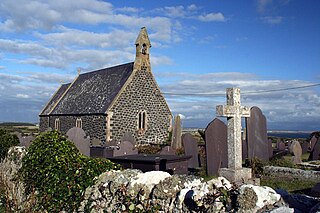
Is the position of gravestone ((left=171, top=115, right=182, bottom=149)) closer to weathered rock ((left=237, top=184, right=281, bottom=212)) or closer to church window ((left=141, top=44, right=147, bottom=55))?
church window ((left=141, top=44, right=147, bottom=55))

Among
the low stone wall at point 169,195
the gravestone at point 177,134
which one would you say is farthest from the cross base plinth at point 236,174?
the gravestone at point 177,134

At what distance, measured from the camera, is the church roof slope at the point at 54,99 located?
105 ft

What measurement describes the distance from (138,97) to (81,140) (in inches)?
432

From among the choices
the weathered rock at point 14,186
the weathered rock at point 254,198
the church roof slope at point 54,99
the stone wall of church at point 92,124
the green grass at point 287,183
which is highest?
the church roof slope at point 54,99

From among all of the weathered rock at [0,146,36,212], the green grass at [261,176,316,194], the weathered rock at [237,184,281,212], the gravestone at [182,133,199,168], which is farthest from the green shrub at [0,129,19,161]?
the weathered rock at [237,184,281,212]

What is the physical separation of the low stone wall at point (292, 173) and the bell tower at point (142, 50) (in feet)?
52.6

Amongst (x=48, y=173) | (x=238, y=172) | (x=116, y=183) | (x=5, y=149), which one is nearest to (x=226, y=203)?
(x=116, y=183)

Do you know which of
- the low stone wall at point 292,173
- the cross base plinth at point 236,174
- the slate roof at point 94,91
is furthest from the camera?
the slate roof at point 94,91

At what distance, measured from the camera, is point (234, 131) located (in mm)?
8094

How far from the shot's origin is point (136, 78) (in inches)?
972

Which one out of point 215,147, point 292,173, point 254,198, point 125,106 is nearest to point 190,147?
point 215,147

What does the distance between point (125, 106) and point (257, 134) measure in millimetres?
13169

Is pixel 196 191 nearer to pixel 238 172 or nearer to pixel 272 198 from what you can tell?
pixel 272 198

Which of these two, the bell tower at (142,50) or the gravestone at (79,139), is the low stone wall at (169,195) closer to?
the gravestone at (79,139)
